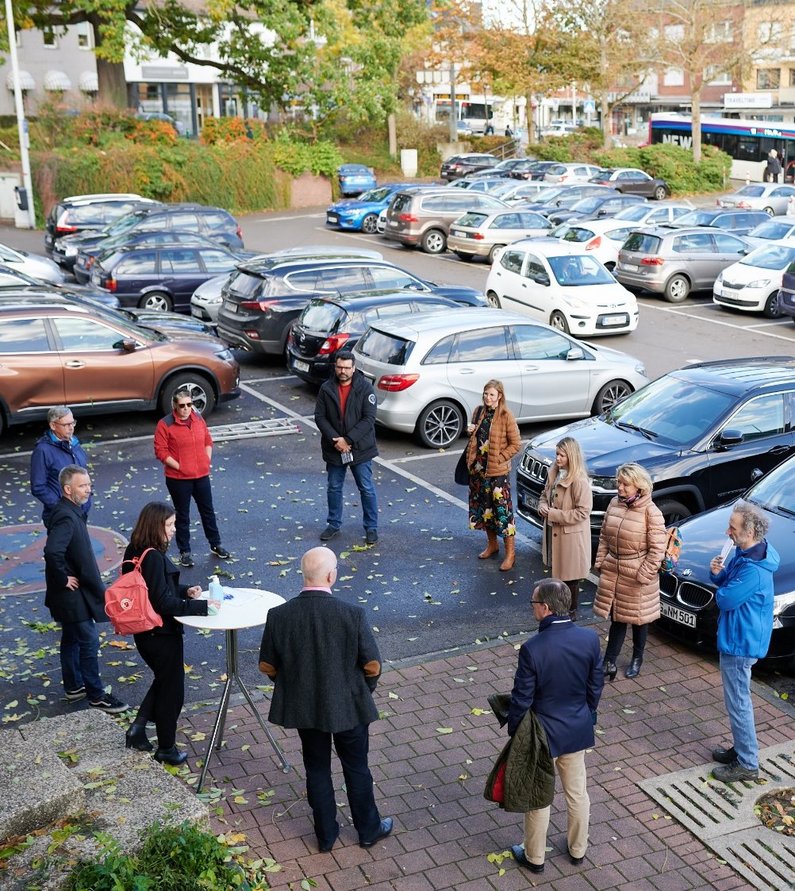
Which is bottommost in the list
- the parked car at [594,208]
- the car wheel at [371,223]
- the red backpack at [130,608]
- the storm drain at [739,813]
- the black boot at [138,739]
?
the storm drain at [739,813]

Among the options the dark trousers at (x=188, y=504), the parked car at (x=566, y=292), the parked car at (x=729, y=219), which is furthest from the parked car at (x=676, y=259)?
the dark trousers at (x=188, y=504)

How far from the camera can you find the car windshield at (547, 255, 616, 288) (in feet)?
70.9

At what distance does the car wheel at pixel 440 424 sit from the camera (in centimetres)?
1452

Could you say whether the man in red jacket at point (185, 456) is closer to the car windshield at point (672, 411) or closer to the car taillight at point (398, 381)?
the car taillight at point (398, 381)

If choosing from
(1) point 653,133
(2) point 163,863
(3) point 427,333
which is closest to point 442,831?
(2) point 163,863

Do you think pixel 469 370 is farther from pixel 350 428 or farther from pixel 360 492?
pixel 360 492

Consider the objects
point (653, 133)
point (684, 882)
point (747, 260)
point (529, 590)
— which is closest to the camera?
point (684, 882)

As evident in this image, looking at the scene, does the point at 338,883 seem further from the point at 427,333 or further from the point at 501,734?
the point at 427,333

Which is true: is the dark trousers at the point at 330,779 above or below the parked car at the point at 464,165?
below

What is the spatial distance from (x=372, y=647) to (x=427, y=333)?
884 cm

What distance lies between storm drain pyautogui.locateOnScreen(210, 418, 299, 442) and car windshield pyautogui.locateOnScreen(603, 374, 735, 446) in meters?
5.11

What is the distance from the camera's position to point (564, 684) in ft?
19.6

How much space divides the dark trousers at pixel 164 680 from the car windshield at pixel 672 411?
6045 mm

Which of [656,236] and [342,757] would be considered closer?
[342,757]
